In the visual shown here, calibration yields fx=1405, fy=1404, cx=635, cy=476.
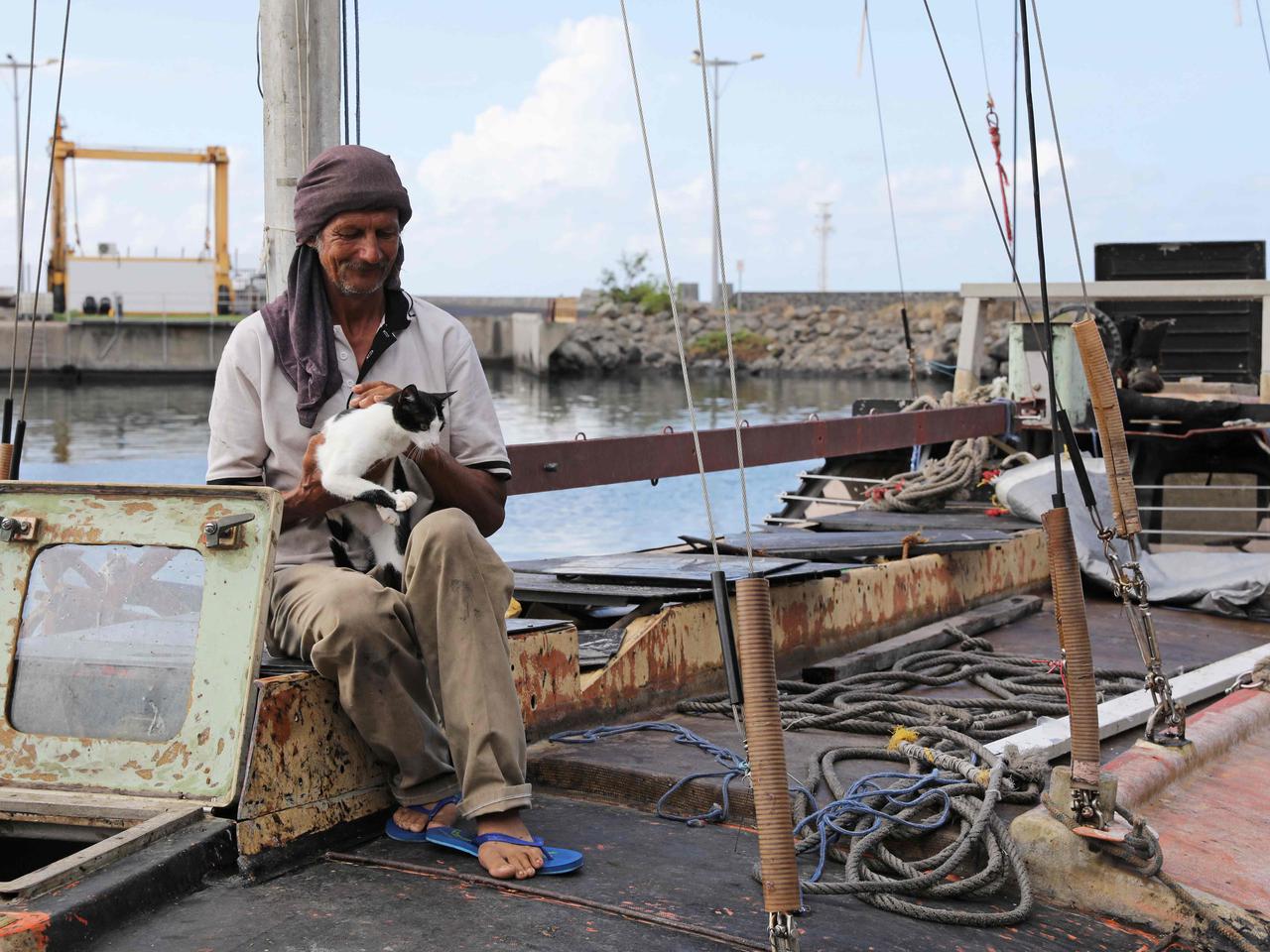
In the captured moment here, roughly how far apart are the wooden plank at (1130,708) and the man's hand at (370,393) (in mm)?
1758

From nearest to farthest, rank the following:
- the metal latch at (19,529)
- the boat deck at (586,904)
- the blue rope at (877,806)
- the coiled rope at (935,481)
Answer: the boat deck at (586,904)
the metal latch at (19,529)
the blue rope at (877,806)
the coiled rope at (935,481)

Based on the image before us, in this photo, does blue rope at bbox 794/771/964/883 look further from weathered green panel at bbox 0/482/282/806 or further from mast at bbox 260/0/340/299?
mast at bbox 260/0/340/299

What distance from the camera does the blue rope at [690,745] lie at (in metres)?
3.28

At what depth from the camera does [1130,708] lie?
4.24m

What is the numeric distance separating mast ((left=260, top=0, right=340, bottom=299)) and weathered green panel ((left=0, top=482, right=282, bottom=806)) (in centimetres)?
142

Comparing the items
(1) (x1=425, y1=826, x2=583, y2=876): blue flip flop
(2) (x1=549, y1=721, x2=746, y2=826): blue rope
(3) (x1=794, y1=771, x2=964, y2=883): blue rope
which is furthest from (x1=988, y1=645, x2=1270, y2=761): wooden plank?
(1) (x1=425, y1=826, x2=583, y2=876): blue flip flop

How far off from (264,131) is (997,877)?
293cm

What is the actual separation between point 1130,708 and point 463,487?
2.31m

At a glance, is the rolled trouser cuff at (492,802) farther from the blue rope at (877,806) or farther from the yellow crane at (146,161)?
the yellow crane at (146,161)

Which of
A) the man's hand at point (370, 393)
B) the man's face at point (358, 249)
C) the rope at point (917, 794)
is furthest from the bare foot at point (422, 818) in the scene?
the man's face at point (358, 249)

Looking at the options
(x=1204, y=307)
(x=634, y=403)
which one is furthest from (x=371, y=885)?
(x=634, y=403)

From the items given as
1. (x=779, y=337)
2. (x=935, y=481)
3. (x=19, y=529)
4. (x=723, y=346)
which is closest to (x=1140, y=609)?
(x=19, y=529)

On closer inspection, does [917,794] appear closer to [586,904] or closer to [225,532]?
[586,904]

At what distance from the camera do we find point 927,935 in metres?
2.68
